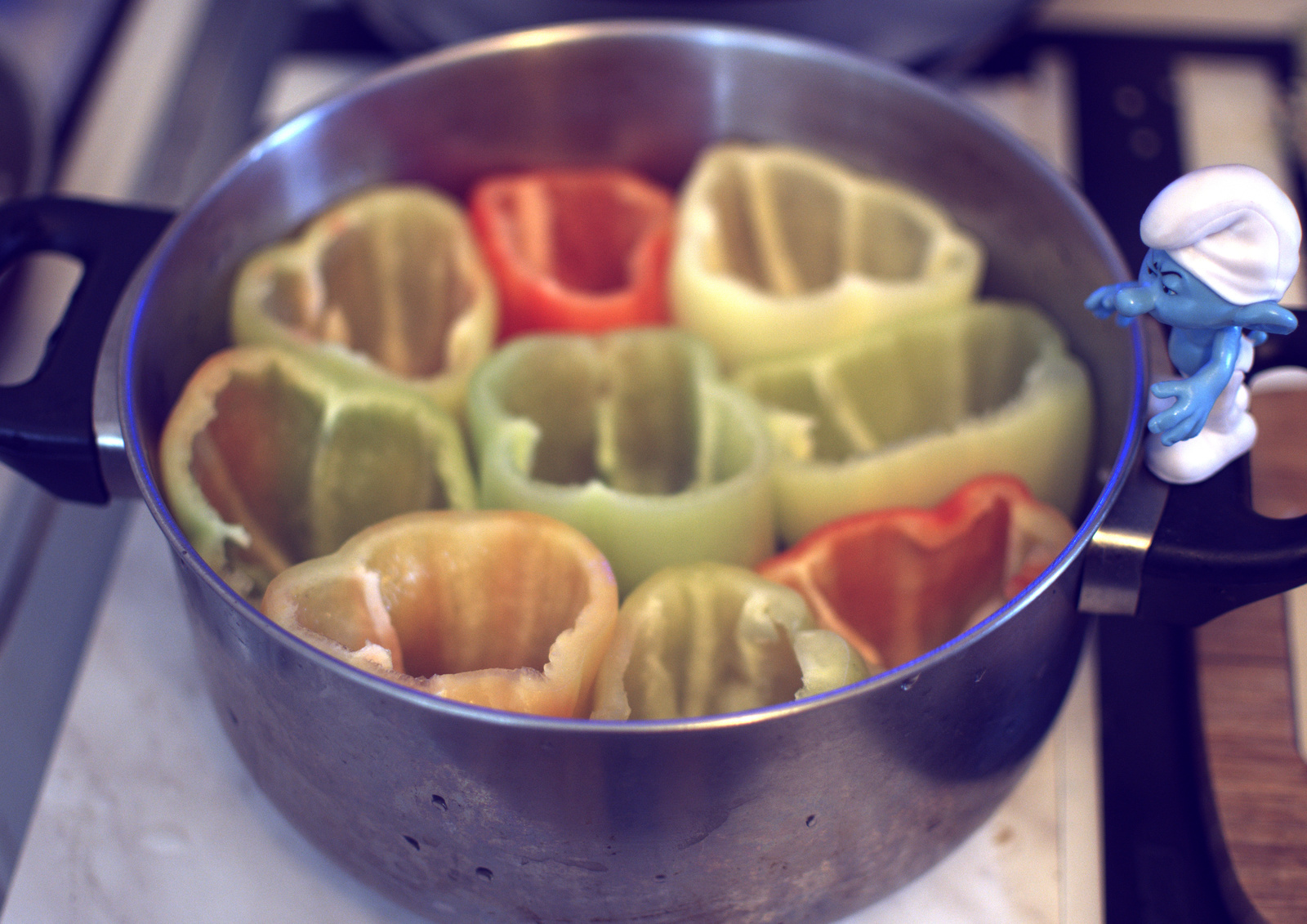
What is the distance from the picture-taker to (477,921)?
711 millimetres

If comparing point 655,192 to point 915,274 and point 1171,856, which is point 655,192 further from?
point 1171,856

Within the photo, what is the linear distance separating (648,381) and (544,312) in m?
0.11

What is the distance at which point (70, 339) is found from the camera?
791 mm

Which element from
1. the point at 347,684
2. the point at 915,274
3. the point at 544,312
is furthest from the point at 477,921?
the point at 915,274

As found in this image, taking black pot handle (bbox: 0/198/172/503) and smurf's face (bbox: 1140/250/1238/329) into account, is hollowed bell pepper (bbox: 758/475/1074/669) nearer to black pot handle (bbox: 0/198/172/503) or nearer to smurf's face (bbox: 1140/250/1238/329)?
smurf's face (bbox: 1140/250/1238/329)

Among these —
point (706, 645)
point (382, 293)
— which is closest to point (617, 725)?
point (706, 645)

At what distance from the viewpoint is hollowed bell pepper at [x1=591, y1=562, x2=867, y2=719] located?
745 mm

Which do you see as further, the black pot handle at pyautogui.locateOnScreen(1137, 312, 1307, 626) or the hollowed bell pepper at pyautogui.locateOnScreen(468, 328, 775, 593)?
the hollowed bell pepper at pyautogui.locateOnScreen(468, 328, 775, 593)

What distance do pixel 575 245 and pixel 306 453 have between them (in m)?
0.34

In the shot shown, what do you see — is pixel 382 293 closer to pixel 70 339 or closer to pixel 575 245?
pixel 575 245

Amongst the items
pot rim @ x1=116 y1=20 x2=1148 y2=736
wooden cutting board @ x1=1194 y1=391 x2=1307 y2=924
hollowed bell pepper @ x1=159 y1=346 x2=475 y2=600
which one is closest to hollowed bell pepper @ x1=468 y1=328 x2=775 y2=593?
hollowed bell pepper @ x1=159 y1=346 x2=475 y2=600

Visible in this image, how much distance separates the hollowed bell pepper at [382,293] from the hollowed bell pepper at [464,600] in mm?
184

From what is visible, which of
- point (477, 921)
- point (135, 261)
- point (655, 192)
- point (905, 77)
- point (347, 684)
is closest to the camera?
point (347, 684)

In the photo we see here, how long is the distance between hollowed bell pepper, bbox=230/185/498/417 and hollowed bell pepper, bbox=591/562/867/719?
0.27 metres
